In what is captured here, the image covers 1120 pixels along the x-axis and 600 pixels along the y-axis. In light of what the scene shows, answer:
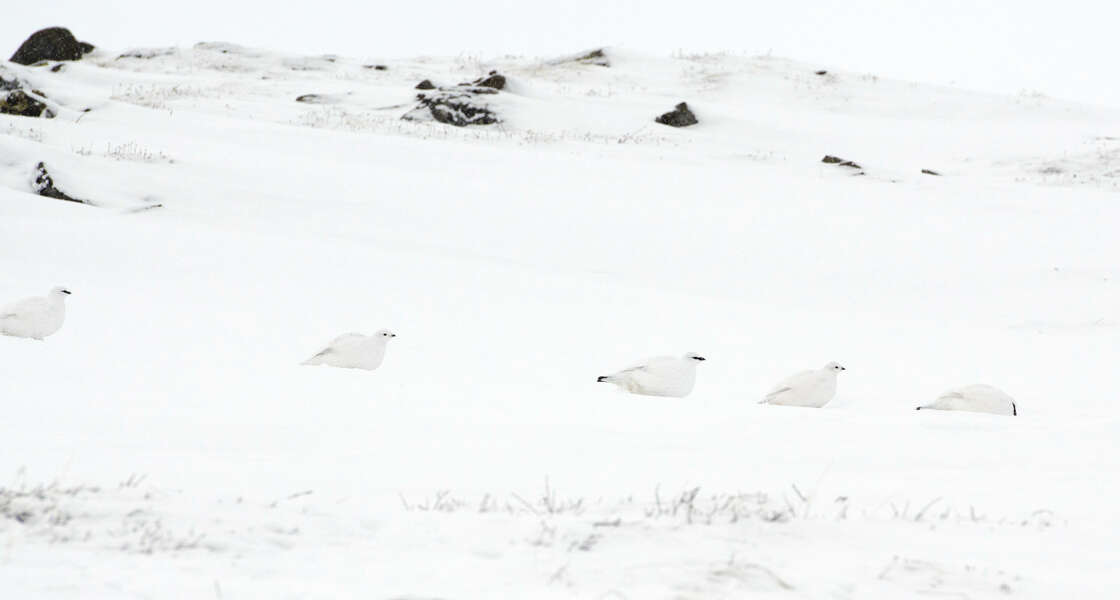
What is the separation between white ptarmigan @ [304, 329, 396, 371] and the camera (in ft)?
23.9

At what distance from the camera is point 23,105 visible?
1873 cm

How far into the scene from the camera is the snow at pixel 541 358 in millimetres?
3027

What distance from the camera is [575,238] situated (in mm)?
13594

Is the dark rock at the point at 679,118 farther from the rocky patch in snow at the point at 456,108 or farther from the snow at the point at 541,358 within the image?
the rocky patch in snow at the point at 456,108

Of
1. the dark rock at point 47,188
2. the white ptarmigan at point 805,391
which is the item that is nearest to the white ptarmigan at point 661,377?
the white ptarmigan at point 805,391

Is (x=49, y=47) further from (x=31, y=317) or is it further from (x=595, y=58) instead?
(x=31, y=317)

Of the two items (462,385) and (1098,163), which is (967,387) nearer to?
(462,385)

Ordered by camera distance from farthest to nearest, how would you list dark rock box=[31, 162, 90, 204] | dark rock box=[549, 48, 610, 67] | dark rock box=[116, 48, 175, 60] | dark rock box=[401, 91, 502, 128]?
dark rock box=[116, 48, 175, 60] < dark rock box=[549, 48, 610, 67] < dark rock box=[401, 91, 502, 128] < dark rock box=[31, 162, 90, 204]

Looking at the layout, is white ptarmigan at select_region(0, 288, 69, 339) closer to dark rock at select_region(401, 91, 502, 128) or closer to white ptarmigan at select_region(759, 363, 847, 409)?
white ptarmigan at select_region(759, 363, 847, 409)

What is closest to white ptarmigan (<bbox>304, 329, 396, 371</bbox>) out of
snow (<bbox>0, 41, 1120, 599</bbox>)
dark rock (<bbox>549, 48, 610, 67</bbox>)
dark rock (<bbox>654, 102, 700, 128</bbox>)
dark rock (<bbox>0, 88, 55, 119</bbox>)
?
snow (<bbox>0, 41, 1120, 599</bbox>)

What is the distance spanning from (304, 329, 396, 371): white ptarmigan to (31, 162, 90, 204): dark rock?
711 cm

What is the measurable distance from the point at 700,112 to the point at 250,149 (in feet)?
43.1

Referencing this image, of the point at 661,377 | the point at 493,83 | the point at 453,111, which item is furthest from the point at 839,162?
the point at 661,377

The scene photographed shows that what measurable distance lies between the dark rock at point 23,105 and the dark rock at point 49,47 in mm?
18340
